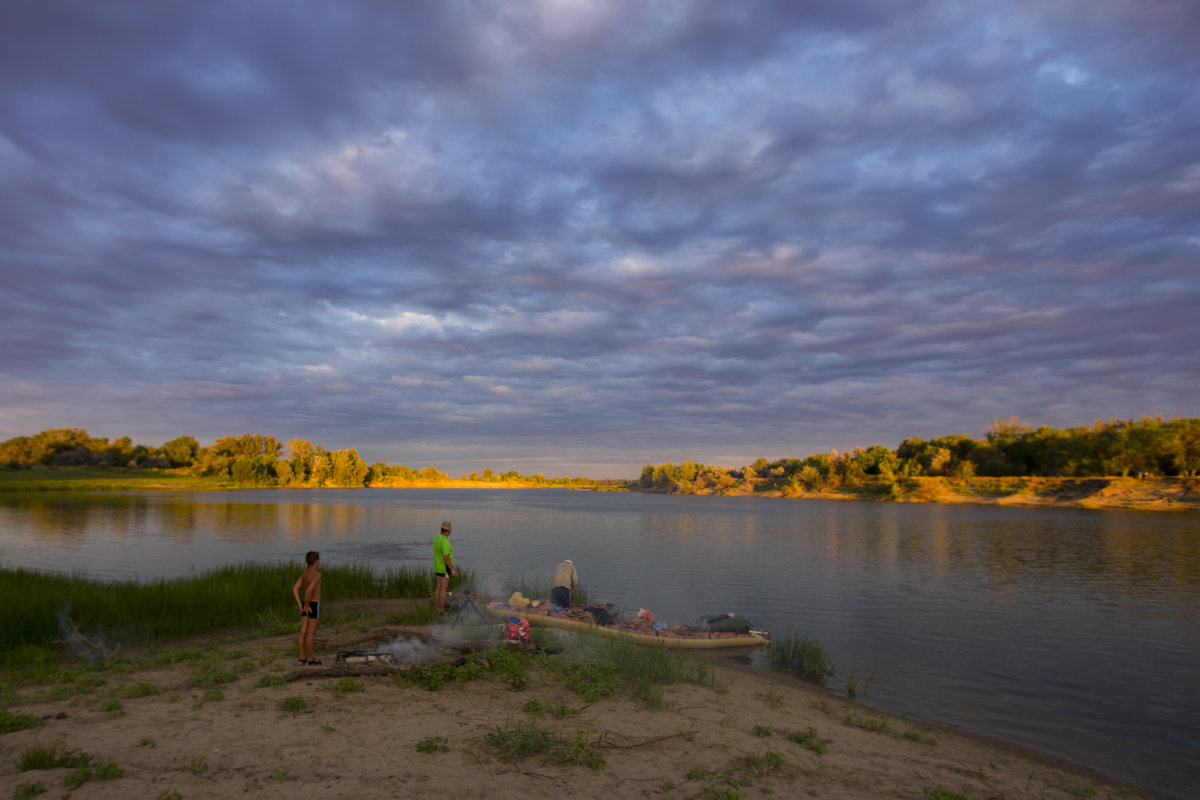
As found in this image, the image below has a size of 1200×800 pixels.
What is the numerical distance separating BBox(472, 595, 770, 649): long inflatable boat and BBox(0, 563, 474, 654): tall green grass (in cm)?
523

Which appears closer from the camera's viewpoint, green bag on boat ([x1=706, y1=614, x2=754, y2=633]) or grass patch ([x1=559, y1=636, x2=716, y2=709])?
grass patch ([x1=559, y1=636, x2=716, y2=709])

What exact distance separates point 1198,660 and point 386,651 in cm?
2046

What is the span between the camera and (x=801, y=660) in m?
14.5

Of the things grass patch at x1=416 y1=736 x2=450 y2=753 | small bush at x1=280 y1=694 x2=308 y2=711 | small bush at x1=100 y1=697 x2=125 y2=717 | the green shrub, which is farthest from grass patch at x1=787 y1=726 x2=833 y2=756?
the green shrub

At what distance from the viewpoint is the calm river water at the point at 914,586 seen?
1217 centimetres

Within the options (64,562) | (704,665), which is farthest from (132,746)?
(64,562)

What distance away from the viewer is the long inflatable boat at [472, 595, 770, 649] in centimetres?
1462

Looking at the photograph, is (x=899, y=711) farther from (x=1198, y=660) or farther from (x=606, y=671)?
(x=1198, y=660)

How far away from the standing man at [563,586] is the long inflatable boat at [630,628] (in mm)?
250

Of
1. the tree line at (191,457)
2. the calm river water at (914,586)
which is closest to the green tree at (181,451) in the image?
the tree line at (191,457)

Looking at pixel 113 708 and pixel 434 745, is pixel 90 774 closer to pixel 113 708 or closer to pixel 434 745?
pixel 113 708

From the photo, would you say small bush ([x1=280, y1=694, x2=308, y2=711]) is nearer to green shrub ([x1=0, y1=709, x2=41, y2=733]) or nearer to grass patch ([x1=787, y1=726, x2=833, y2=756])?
green shrub ([x1=0, y1=709, x2=41, y2=733])

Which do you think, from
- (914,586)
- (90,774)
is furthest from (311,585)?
(914,586)

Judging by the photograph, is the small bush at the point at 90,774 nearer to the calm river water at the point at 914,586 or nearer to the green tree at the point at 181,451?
the calm river water at the point at 914,586
